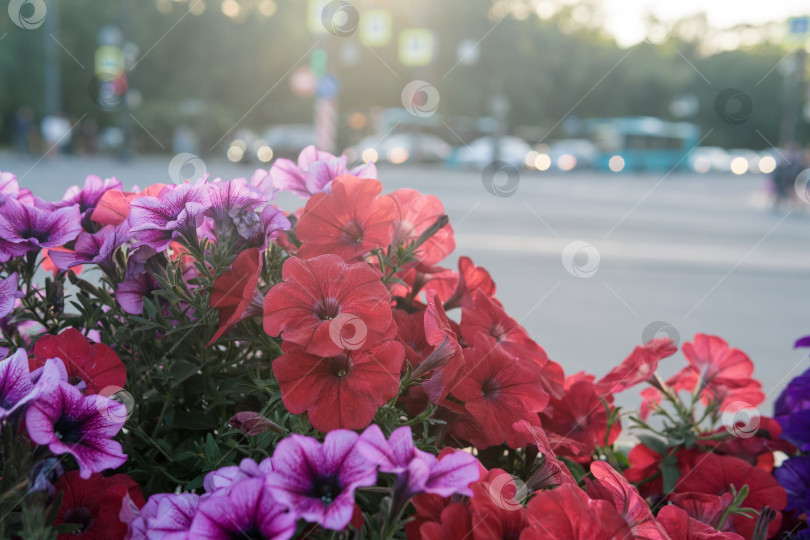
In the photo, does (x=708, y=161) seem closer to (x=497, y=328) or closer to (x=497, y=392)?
(x=497, y=328)

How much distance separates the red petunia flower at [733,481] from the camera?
1.04 meters

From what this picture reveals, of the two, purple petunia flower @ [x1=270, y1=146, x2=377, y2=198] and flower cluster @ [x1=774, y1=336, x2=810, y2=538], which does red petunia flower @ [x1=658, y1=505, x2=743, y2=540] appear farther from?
purple petunia flower @ [x1=270, y1=146, x2=377, y2=198]

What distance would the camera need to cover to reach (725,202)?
19172 mm

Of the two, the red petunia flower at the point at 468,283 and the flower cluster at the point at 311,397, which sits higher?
the red petunia flower at the point at 468,283

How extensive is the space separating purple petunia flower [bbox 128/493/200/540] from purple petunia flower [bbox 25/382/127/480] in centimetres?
5

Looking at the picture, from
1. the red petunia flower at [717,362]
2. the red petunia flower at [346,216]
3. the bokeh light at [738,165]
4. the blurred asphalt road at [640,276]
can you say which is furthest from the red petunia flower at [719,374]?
the bokeh light at [738,165]

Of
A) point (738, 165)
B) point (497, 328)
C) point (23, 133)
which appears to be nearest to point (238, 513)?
point (497, 328)

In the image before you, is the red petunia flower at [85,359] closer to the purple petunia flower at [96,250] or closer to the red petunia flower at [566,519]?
the purple petunia flower at [96,250]

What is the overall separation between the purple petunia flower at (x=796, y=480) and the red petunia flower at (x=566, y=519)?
50 cm

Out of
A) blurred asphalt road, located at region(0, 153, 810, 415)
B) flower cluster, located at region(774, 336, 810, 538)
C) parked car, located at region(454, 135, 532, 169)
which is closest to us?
flower cluster, located at region(774, 336, 810, 538)

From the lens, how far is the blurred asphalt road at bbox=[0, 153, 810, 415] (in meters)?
5.30

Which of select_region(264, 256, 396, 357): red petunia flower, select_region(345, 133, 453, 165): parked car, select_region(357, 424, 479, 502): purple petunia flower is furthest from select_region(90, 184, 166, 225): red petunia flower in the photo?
select_region(345, 133, 453, 165): parked car

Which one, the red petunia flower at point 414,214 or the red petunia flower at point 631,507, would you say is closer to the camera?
the red petunia flower at point 631,507

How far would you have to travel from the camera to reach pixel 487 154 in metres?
28.3
